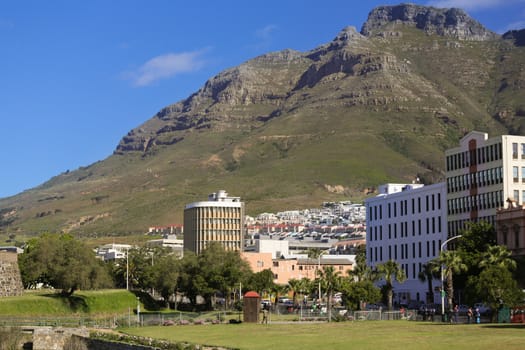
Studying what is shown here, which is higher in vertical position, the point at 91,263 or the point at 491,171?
the point at 491,171

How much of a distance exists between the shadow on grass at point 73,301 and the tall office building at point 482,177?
49.8m

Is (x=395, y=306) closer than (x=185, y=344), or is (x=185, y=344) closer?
(x=185, y=344)

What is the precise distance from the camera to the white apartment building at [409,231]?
141m

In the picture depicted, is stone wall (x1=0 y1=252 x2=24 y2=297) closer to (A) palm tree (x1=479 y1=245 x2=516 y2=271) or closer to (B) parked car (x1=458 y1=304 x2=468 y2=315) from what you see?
(B) parked car (x1=458 y1=304 x2=468 y2=315)

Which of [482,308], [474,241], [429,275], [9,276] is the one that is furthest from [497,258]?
[9,276]

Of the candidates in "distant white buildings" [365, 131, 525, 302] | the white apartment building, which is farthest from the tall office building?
the white apartment building

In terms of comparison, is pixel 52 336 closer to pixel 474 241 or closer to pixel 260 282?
pixel 474 241

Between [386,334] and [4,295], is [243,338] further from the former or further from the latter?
[4,295]

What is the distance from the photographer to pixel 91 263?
128000mm

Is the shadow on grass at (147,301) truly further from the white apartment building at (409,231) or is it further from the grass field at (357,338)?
the grass field at (357,338)

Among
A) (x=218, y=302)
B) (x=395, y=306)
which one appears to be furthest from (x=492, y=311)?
(x=218, y=302)

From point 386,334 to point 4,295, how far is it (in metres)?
57.9

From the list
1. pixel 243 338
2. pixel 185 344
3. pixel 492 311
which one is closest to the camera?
pixel 185 344

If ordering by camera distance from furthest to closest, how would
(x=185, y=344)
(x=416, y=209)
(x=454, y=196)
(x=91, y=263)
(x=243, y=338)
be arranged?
(x=416, y=209), (x=454, y=196), (x=91, y=263), (x=243, y=338), (x=185, y=344)
